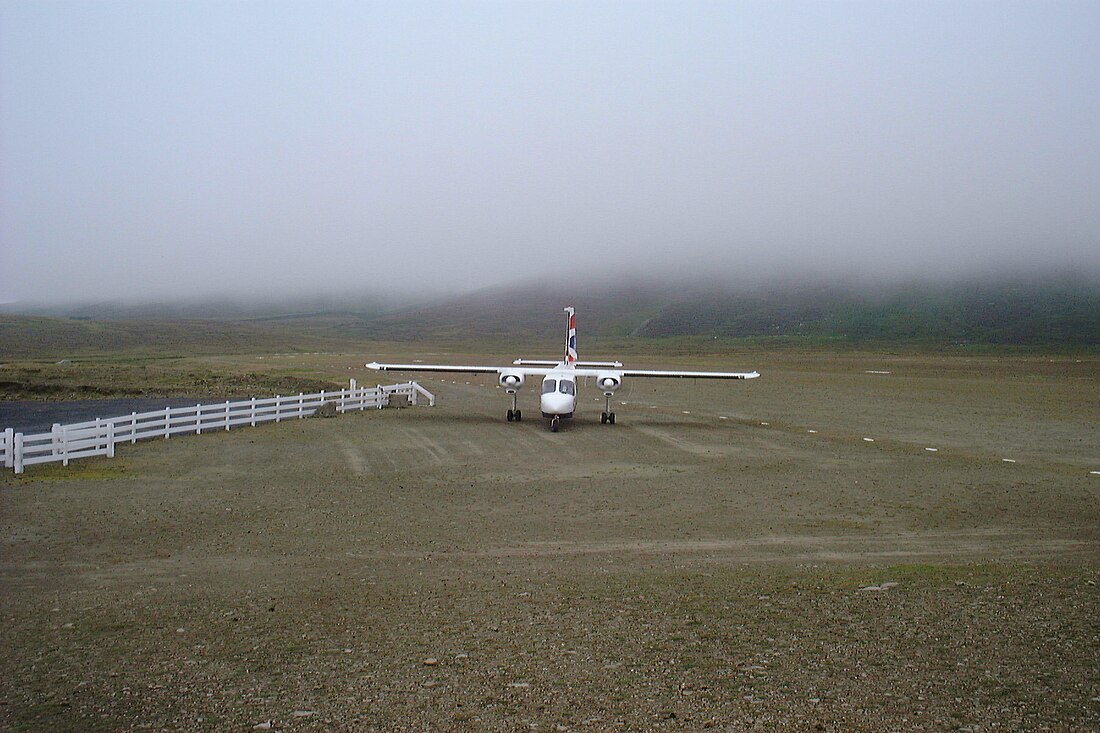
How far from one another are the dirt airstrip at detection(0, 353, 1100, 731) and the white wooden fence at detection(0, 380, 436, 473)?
1.90 ft

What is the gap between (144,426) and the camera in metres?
22.0

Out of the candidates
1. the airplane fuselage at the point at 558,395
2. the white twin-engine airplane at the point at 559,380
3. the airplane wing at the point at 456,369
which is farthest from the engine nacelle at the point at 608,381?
the airplane wing at the point at 456,369

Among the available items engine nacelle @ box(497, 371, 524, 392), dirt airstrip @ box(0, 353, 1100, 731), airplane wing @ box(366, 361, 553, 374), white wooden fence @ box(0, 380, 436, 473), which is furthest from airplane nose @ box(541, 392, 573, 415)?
white wooden fence @ box(0, 380, 436, 473)

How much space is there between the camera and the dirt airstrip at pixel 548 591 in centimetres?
605

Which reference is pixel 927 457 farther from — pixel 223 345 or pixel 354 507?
pixel 223 345

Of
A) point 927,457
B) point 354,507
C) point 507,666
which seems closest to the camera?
point 507,666

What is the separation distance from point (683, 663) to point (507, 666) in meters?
1.48

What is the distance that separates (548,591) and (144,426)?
16956mm

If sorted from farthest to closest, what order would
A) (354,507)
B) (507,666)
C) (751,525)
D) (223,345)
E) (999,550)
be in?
(223,345), (354,507), (751,525), (999,550), (507,666)

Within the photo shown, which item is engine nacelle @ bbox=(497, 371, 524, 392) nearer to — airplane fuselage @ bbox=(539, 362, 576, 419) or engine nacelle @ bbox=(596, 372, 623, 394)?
airplane fuselage @ bbox=(539, 362, 576, 419)

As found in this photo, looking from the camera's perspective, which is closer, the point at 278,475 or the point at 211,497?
the point at 211,497

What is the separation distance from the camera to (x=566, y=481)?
1697 cm

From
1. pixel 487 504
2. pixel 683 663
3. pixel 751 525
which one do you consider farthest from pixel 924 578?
pixel 487 504

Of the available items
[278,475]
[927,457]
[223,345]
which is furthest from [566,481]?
[223,345]
